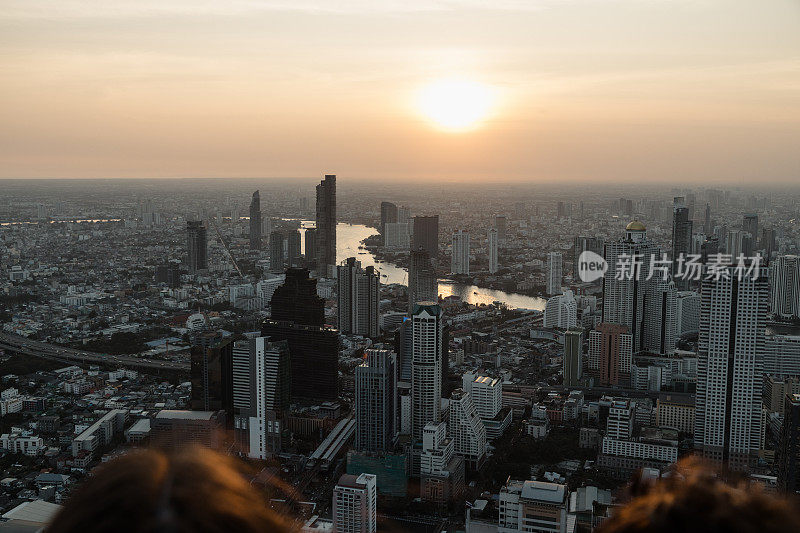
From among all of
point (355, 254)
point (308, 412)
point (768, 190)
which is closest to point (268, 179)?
point (355, 254)

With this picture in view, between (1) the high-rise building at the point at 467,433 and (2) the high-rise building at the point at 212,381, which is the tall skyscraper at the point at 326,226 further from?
(1) the high-rise building at the point at 467,433

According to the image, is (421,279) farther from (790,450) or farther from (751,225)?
(790,450)

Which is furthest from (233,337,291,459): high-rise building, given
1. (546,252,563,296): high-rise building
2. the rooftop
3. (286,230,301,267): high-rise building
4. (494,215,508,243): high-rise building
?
(494,215,508,243): high-rise building

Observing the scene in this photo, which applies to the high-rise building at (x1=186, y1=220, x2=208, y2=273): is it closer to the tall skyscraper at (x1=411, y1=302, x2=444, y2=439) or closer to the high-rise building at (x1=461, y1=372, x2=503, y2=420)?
the high-rise building at (x1=461, y1=372, x2=503, y2=420)

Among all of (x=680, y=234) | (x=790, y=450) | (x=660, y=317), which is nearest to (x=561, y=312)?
(x=660, y=317)

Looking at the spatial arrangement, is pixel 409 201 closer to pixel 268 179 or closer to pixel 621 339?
pixel 268 179

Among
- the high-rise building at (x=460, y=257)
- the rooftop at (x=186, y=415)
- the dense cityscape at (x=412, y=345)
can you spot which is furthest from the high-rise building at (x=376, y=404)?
the high-rise building at (x=460, y=257)
